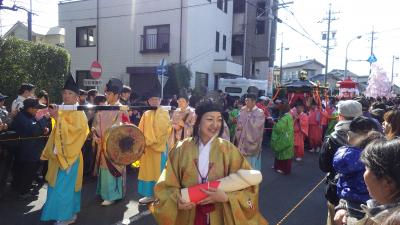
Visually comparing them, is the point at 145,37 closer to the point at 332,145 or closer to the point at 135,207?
the point at 135,207

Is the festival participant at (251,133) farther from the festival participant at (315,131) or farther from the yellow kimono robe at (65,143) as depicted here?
the festival participant at (315,131)

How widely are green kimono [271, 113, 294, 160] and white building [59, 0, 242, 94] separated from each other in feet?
41.3

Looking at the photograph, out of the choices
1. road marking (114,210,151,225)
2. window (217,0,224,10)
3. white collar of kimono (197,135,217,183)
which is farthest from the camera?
window (217,0,224,10)

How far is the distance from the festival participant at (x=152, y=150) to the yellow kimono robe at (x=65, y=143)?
50.3 inches

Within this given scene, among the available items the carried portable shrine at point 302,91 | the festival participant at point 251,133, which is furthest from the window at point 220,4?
the festival participant at point 251,133

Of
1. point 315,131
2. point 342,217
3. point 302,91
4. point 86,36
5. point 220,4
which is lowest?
point 315,131

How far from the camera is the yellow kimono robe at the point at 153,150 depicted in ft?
19.1

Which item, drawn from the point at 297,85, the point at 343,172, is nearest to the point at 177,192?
the point at 343,172

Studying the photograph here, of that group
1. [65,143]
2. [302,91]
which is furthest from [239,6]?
[65,143]

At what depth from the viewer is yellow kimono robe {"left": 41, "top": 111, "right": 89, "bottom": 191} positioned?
4.57 meters

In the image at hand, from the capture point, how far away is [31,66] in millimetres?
11664

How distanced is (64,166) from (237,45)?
23.8 metres

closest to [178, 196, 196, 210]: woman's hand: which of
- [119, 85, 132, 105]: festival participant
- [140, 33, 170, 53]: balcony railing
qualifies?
[119, 85, 132, 105]: festival participant

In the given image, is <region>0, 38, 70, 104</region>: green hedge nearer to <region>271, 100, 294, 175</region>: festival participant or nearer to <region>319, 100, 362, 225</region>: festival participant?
<region>271, 100, 294, 175</region>: festival participant
